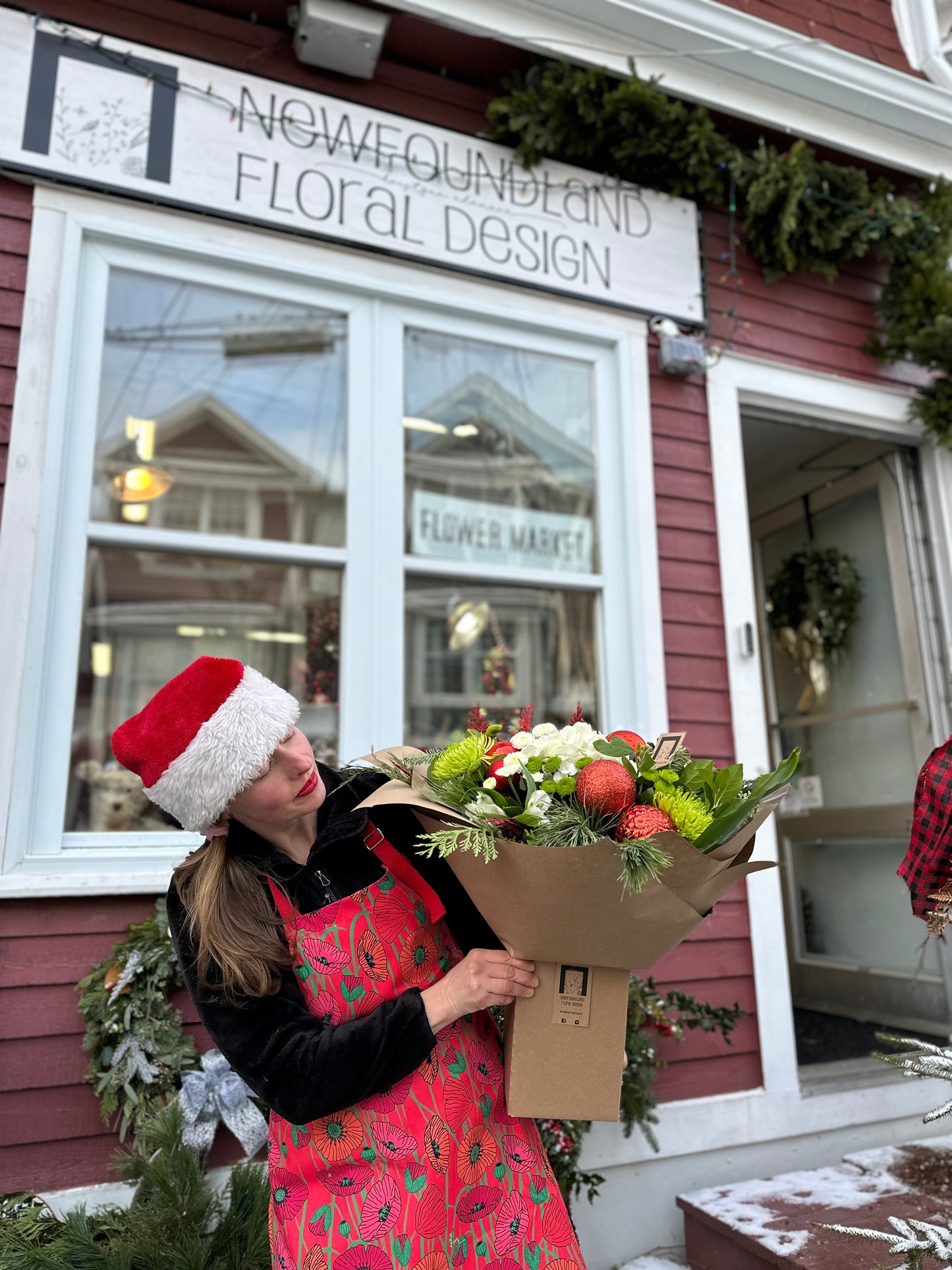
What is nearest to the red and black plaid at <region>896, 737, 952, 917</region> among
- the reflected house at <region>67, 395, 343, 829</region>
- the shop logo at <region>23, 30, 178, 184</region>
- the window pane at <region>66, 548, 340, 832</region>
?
the shop logo at <region>23, 30, 178, 184</region>

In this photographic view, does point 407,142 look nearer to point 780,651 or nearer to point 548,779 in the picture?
point 548,779

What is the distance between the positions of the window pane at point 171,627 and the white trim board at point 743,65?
2.61 m

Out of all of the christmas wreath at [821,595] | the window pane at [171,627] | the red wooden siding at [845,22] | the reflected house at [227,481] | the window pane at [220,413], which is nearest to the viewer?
the window pane at [220,413]

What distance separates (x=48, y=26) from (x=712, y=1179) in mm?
3661

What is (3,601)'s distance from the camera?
212 centimetres

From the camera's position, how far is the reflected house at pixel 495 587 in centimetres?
338

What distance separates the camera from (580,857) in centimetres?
106

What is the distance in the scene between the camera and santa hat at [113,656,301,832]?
1.21m

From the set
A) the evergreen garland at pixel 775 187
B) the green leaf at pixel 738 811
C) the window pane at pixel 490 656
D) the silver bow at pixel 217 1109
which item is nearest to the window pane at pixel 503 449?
the window pane at pixel 490 656

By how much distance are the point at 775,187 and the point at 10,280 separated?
2.42m

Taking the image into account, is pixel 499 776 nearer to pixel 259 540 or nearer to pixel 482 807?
pixel 482 807

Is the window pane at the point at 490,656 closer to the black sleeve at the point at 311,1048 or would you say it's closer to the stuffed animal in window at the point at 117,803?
the stuffed animal in window at the point at 117,803

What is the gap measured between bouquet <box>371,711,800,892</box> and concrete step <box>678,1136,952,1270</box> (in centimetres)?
148

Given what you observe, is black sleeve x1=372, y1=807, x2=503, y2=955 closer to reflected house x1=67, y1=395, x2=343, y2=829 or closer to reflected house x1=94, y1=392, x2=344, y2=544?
reflected house x1=94, y1=392, x2=344, y2=544
